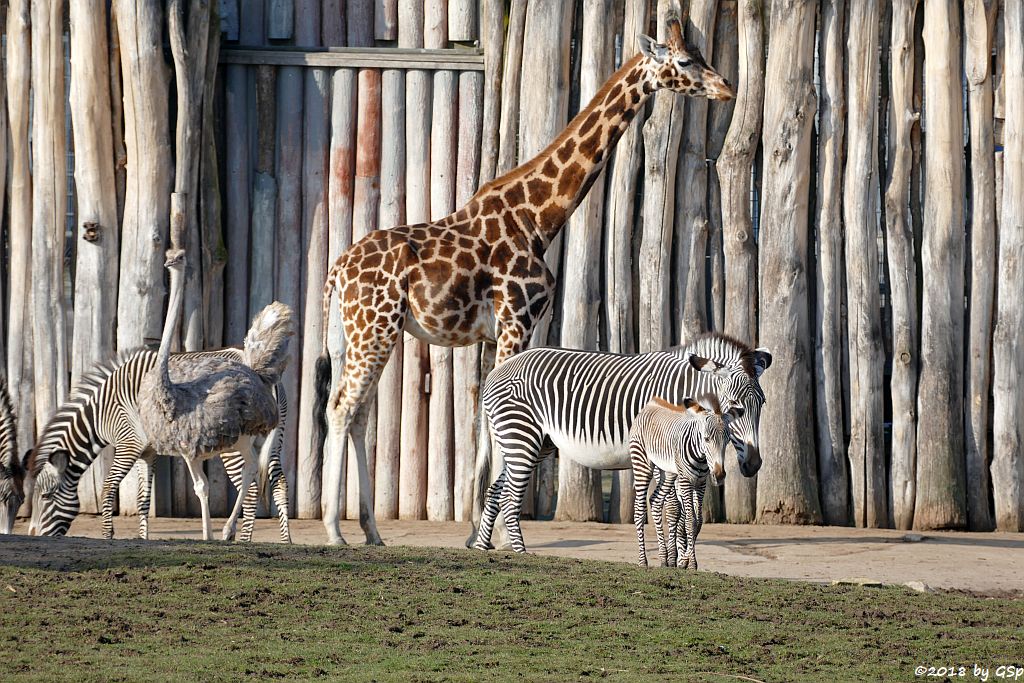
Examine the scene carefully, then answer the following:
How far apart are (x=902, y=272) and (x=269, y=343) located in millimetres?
4690

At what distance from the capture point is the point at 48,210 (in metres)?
11.0

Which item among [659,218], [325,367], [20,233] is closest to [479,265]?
[325,367]

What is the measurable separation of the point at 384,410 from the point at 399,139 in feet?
6.94

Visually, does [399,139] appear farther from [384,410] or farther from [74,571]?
[74,571]

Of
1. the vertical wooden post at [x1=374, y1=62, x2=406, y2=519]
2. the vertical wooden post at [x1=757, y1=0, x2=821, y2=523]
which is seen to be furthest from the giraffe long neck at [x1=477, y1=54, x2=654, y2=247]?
the vertical wooden post at [x1=374, y1=62, x2=406, y2=519]

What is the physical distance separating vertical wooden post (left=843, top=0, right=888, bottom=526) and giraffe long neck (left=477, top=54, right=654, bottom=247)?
6.22ft

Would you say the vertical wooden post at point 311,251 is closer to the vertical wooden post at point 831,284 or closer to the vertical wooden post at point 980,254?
the vertical wooden post at point 831,284

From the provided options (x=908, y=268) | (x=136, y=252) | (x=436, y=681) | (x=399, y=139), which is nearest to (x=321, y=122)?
(x=399, y=139)

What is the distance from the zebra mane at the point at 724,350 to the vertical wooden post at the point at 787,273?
6.58 ft

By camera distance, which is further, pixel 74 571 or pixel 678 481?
pixel 678 481

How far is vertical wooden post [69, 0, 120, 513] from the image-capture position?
1088 cm

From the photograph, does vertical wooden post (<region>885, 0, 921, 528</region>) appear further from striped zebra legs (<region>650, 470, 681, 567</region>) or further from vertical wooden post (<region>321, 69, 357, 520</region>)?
vertical wooden post (<region>321, 69, 357, 520</region>)

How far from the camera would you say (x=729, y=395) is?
810cm

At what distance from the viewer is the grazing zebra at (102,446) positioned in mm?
9453
